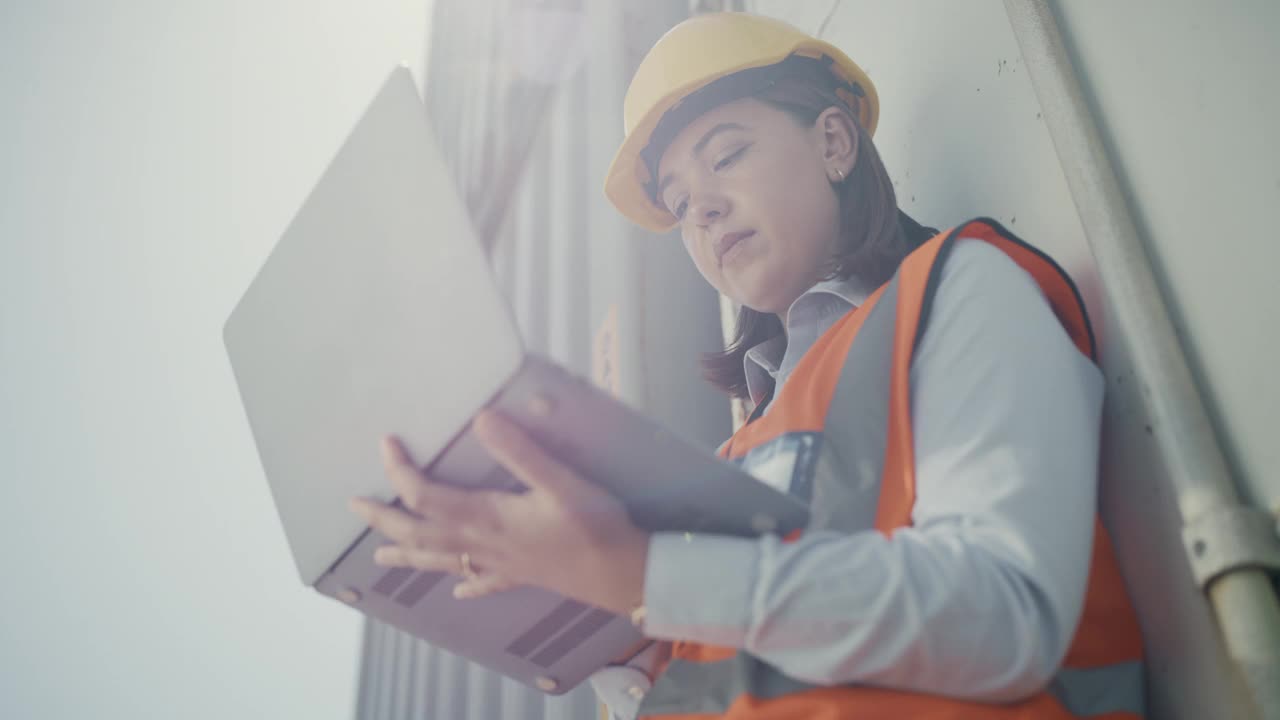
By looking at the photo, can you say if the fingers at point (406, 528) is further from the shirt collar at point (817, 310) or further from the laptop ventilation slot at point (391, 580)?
the shirt collar at point (817, 310)

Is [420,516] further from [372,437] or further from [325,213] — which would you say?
[325,213]

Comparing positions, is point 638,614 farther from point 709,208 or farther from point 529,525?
point 709,208

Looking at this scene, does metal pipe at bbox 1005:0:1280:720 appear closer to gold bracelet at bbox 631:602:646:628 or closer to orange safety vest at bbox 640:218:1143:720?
orange safety vest at bbox 640:218:1143:720

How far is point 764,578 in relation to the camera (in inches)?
23.1

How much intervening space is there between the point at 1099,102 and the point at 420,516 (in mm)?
737

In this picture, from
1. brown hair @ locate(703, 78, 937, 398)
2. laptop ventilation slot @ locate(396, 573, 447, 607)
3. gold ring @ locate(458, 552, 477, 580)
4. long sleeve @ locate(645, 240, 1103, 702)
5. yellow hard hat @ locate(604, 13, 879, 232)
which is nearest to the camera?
long sleeve @ locate(645, 240, 1103, 702)

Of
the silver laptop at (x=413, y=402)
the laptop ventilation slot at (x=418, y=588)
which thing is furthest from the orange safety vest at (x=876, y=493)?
the laptop ventilation slot at (x=418, y=588)

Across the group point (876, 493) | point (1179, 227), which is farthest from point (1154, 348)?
point (876, 493)

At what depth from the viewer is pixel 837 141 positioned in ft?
3.84

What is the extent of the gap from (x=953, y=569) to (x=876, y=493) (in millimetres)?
157

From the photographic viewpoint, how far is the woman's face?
107 cm

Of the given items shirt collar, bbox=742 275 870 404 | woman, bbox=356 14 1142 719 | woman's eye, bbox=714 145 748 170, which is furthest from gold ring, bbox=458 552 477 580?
woman's eye, bbox=714 145 748 170

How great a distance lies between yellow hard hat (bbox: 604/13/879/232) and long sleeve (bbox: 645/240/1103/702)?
0.64 metres

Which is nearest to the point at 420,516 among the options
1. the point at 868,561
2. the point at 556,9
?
the point at 868,561
